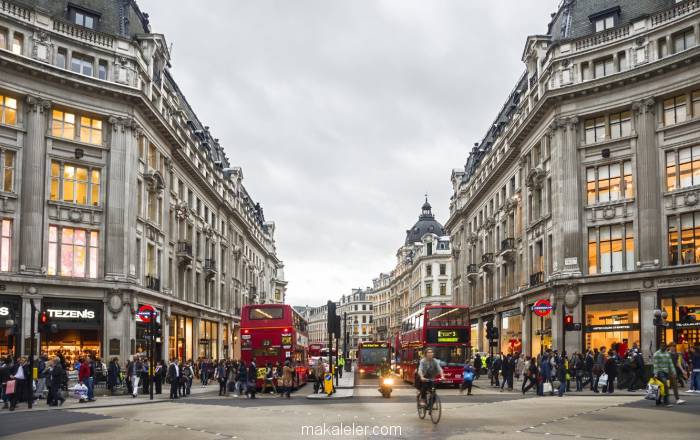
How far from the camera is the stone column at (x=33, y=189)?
1604 inches

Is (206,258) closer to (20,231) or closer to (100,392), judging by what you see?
(20,231)

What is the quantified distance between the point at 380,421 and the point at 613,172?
29706 mm

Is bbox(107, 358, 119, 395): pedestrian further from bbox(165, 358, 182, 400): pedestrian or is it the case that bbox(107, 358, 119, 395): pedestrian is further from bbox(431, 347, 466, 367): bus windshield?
bbox(431, 347, 466, 367): bus windshield

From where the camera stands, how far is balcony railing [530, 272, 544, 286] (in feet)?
166

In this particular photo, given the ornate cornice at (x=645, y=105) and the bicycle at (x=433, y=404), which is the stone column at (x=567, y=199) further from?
the bicycle at (x=433, y=404)

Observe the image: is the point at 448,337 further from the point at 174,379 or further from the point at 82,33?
the point at 82,33

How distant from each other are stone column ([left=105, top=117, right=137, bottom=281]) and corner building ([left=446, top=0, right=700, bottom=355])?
2385 cm

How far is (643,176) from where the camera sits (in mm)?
43000

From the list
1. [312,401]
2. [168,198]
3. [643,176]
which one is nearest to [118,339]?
[168,198]

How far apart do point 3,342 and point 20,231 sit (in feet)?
18.3

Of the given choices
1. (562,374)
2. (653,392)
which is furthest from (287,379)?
(653,392)

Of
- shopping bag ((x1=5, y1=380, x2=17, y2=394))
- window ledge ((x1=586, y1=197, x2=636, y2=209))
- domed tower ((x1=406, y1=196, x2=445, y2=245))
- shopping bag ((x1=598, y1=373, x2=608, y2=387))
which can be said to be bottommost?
shopping bag ((x1=598, y1=373, x2=608, y2=387))

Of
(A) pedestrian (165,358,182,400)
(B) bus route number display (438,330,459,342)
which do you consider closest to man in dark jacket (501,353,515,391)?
(B) bus route number display (438,330,459,342)

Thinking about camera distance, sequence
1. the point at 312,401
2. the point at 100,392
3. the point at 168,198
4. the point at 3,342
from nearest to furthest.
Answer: the point at 312,401 → the point at 100,392 → the point at 3,342 → the point at 168,198
